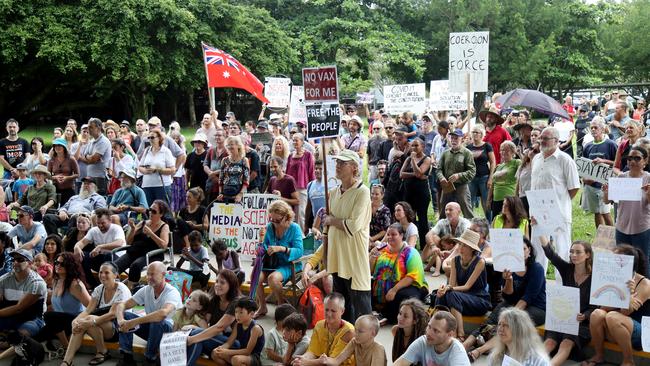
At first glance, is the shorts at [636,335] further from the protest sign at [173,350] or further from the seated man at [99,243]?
the seated man at [99,243]

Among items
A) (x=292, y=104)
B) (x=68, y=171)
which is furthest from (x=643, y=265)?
(x=292, y=104)

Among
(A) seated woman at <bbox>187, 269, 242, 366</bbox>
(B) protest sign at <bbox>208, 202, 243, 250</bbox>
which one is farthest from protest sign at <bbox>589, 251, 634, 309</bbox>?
(B) protest sign at <bbox>208, 202, 243, 250</bbox>

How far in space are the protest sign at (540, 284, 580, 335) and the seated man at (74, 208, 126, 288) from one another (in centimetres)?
577

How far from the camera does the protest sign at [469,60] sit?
1256cm

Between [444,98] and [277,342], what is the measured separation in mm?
12034

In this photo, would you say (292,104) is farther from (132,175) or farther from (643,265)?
(643,265)

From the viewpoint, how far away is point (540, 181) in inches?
342

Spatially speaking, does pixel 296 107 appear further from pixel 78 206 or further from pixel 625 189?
pixel 625 189

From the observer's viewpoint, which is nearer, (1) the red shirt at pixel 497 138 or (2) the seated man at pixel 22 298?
(2) the seated man at pixel 22 298

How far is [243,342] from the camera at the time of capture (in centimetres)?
776

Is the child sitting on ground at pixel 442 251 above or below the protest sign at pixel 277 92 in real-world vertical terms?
below

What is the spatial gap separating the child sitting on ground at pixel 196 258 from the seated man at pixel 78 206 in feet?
9.31

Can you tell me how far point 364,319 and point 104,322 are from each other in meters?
3.36

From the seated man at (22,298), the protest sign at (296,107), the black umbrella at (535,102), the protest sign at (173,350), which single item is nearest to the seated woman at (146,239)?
the seated man at (22,298)
